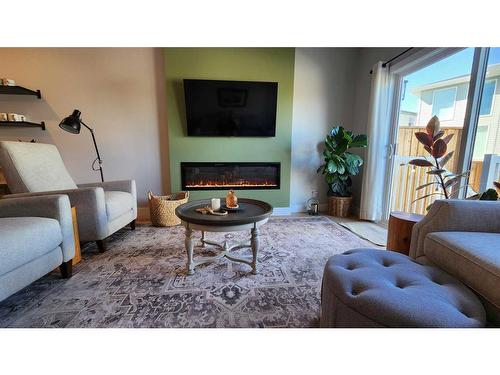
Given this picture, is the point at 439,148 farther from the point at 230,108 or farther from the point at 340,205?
the point at 230,108

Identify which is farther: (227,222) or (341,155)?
(341,155)

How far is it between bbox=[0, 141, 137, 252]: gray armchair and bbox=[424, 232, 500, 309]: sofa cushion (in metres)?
2.35

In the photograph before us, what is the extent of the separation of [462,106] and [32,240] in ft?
11.1

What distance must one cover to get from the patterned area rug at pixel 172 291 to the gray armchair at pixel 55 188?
0.79 ft

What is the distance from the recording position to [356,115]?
335cm

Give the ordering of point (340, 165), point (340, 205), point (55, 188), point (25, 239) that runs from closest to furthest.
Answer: point (25, 239)
point (55, 188)
point (340, 165)
point (340, 205)

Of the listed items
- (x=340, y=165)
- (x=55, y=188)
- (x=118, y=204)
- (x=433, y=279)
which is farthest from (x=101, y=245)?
(x=340, y=165)

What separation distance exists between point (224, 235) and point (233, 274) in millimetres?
819

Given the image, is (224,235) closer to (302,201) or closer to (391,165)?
(302,201)

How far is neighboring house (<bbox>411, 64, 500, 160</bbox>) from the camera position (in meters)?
1.75

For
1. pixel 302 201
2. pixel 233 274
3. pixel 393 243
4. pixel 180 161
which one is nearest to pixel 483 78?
pixel 393 243

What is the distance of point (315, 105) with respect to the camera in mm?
3330

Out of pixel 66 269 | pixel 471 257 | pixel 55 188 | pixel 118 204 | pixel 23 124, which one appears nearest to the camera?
pixel 471 257

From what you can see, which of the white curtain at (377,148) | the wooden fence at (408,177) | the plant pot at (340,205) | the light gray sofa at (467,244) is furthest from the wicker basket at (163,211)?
the wooden fence at (408,177)
